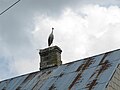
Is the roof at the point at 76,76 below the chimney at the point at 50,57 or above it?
below

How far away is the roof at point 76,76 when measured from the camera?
19983 mm

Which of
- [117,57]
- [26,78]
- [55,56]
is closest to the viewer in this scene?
[117,57]

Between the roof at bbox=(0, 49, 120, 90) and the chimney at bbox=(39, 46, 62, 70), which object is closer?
the roof at bbox=(0, 49, 120, 90)

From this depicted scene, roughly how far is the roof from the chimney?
151 centimetres

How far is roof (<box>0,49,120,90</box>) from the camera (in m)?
20.0

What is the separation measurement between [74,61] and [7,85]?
5256mm

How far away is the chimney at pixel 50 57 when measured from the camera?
26.8 m

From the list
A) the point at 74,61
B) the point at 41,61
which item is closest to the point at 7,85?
the point at 41,61

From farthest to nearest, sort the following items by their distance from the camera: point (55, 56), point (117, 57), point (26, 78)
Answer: point (55, 56) → point (26, 78) → point (117, 57)

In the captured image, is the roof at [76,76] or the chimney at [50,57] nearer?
the roof at [76,76]

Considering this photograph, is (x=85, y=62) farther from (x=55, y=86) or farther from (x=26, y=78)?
(x=26, y=78)

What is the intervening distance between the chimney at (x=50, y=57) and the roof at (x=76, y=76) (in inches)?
59.4

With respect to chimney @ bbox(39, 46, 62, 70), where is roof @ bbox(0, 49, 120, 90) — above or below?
below

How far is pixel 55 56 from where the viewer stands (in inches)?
1071
